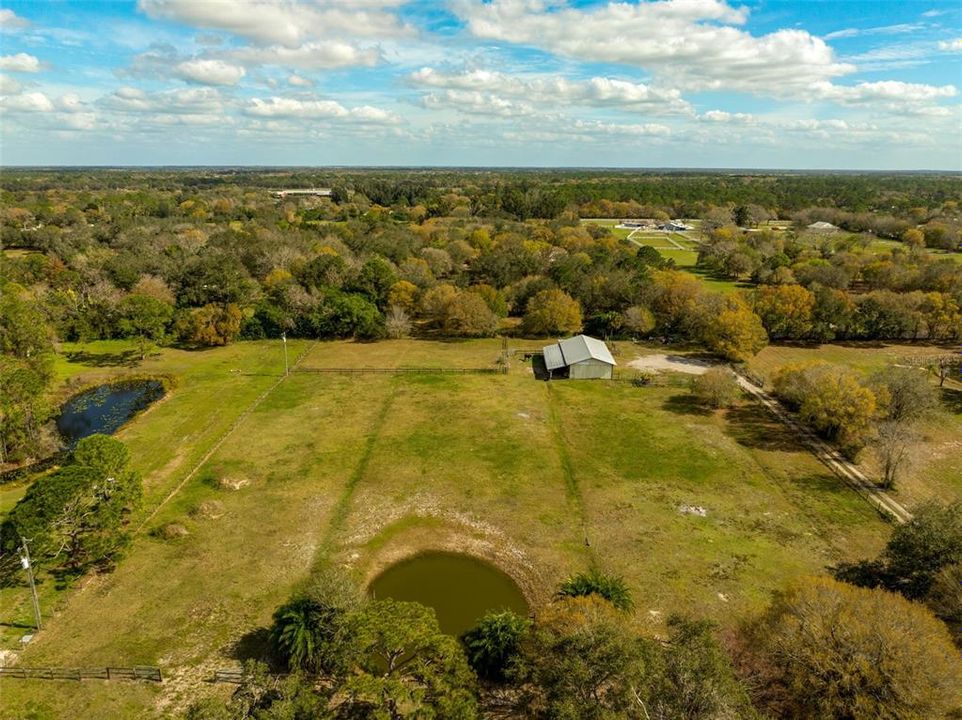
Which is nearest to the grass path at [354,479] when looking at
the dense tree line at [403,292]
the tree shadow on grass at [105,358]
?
the dense tree line at [403,292]

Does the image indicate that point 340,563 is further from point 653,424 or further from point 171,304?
point 171,304

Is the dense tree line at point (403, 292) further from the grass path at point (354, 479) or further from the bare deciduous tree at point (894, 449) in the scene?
the grass path at point (354, 479)

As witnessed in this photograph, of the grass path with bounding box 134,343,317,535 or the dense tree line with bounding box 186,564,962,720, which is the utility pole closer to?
the grass path with bounding box 134,343,317,535

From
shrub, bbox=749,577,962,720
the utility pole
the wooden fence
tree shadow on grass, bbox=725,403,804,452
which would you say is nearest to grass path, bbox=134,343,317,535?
the utility pole

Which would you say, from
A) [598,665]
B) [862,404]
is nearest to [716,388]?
[862,404]

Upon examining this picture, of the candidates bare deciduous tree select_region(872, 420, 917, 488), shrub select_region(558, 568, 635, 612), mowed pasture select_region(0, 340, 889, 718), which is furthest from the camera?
bare deciduous tree select_region(872, 420, 917, 488)

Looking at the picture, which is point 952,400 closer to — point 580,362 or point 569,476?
point 580,362
